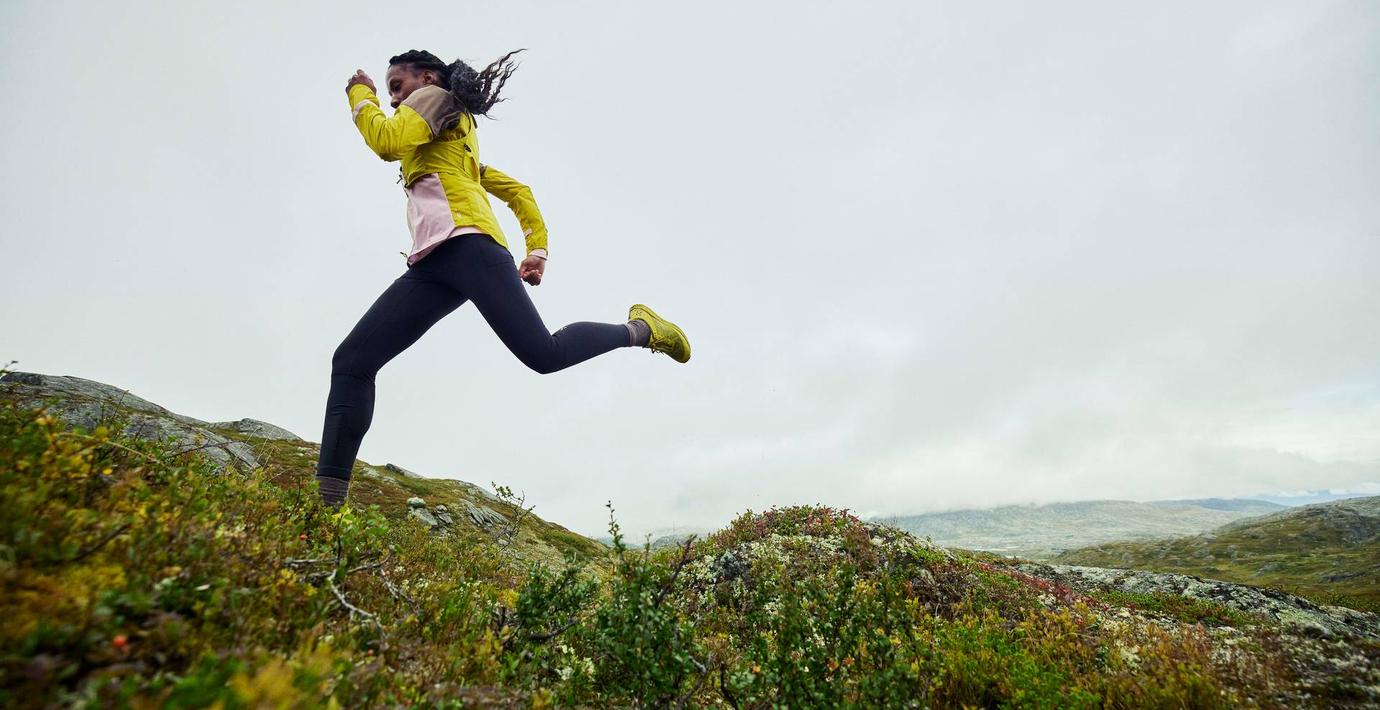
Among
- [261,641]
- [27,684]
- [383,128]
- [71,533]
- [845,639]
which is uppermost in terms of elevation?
[383,128]

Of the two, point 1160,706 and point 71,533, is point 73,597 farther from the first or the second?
point 1160,706

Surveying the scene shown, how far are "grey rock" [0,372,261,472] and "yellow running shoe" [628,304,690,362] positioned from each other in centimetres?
397

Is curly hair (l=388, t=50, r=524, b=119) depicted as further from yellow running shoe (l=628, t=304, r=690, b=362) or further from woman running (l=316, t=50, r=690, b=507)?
yellow running shoe (l=628, t=304, r=690, b=362)

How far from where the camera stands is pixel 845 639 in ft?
10.3

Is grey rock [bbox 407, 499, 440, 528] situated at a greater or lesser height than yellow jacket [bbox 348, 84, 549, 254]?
lesser

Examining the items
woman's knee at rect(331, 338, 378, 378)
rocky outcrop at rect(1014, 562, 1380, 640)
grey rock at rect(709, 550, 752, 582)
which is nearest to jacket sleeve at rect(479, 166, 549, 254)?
woman's knee at rect(331, 338, 378, 378)

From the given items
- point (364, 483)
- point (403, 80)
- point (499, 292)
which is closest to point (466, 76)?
point (403, 80)

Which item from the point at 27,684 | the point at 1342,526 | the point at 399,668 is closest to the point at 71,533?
the point at 27,684

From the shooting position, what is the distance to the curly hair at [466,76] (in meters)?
4.84

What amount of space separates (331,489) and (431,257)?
80.4 inches

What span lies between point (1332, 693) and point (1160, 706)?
1730 mm

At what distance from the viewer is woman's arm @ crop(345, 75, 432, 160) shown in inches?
168

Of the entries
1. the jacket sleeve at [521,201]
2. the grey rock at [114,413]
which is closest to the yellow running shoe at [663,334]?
the jacket sleeve at [521,201]

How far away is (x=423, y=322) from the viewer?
4656 millimetres
